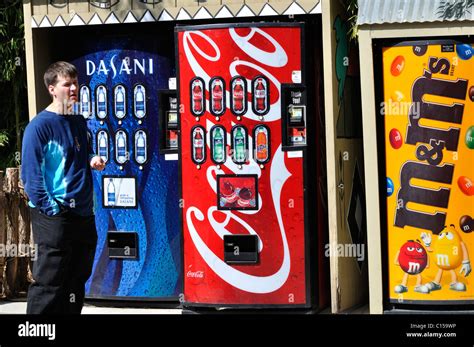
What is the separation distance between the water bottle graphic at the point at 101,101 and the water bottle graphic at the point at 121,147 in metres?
0.21

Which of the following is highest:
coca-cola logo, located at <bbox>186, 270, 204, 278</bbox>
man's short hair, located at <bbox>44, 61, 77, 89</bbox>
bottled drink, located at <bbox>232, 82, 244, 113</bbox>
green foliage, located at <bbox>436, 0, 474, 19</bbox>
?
green foliage, located at <bbox>436, 0, 474, 19</bbox>

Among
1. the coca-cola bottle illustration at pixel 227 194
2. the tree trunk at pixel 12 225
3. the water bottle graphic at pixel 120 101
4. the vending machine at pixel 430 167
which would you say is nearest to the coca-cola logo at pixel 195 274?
the coca-cola bottle illustration at pixel 227 194

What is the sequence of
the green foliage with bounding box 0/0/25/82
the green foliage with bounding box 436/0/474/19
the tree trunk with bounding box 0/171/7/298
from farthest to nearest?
1. the green foliage with bounding box 0/0/25/82
2. the tree trunk with bounding box 0/171/7/298
3. the green foliage with bounding box 436/0/474/19

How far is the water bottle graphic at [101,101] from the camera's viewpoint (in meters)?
9.07

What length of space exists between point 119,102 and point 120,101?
0.04 feet

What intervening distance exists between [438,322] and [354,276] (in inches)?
48.3

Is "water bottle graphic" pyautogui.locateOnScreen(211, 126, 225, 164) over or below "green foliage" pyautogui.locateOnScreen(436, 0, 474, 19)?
below

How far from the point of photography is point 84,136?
286 inches

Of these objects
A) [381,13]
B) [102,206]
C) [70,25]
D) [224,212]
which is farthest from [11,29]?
[381,13]

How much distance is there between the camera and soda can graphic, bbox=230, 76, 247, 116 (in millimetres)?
8531

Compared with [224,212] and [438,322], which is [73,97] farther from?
[438,322]

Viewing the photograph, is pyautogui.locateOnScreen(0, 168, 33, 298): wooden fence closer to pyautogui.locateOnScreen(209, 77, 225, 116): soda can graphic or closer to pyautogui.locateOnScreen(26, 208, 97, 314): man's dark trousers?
pyautogui.locateOnScreen(209, 77, 225, 116): soda can graphic

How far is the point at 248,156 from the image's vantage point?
8.57 metres

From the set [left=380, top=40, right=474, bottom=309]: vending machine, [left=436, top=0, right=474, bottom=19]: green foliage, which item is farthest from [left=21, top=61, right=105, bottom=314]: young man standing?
[left=436, top=0, right=474, bottom=19]: green foliage
